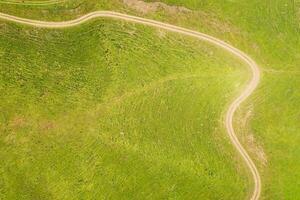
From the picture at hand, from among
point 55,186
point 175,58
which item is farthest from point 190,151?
point 55,186

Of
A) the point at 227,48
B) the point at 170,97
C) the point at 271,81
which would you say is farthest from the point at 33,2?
the point at 271,81

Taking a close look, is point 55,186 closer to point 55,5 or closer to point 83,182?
point 83,182

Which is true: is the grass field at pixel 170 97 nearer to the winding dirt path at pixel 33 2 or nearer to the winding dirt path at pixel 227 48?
the winding dirt path at pixel 33 2

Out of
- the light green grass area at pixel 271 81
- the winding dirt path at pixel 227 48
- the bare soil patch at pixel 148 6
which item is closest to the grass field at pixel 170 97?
the light green grass area at pixel 271 81

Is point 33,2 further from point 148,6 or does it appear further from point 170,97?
point 170,97

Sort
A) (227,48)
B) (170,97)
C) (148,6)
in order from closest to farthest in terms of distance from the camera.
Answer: (170,97)
(227,48)
(148,6)

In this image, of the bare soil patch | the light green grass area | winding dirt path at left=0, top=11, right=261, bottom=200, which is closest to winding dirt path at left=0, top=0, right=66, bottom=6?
winding dirt path at left=0, top=11, right=261, bottom=200

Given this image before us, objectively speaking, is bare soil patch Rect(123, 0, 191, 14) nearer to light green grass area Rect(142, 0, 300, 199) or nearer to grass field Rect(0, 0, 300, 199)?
grass field Rect(0, 0, 300, 199)
